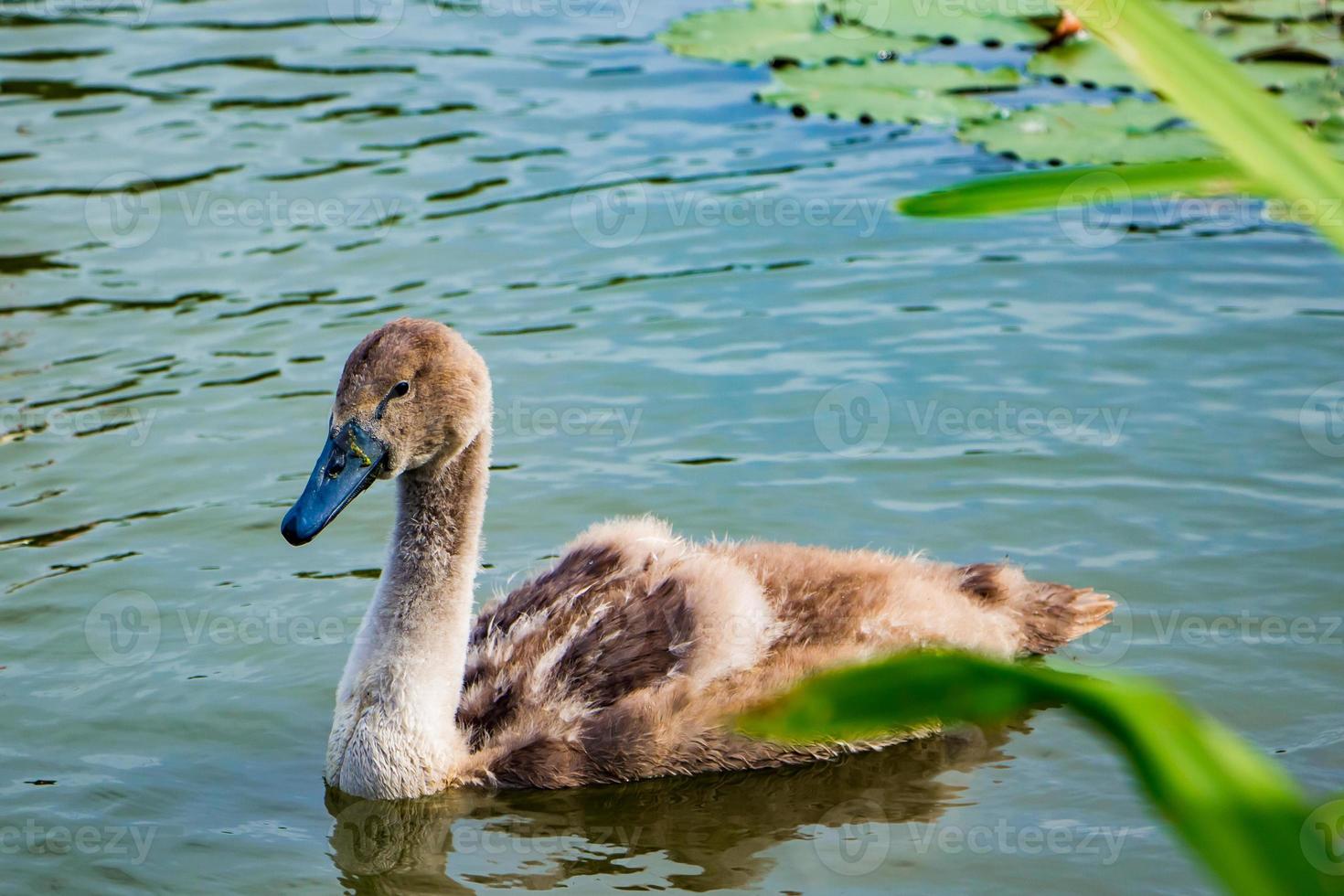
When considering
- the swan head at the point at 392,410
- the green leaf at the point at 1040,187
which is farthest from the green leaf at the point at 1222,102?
the swan head at the point at 392,410

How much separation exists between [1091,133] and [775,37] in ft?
10.5

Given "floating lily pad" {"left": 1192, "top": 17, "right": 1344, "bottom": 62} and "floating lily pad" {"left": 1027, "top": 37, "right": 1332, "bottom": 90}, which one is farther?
"floating lily pad" {"left": 1192, "top": 17, "right": 1344, "bottom": 62}

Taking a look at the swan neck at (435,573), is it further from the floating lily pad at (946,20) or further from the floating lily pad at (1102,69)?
the floating lily pad at (946,20)

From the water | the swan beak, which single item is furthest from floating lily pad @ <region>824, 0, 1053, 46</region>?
the swan beak

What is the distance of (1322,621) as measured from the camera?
5.88 metres

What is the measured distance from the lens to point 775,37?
12383 mm

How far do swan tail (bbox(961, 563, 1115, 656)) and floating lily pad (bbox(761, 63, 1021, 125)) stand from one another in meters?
5.60

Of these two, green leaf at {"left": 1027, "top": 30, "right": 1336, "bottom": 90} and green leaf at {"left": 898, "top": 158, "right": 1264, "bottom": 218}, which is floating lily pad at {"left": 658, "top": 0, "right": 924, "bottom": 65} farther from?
green leaf at {"left": 898, "top": 158, "right": 1264, "bottom": 218}

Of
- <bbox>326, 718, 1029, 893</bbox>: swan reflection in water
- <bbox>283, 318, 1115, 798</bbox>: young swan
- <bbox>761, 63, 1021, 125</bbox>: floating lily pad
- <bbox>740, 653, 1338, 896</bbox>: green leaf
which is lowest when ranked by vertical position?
<bbox>326, 718, 1029, 893</bbox>: swan reflection in water

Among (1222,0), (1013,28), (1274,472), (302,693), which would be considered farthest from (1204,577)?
(1222,0)

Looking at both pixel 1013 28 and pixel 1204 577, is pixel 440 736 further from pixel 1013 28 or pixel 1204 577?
pixel 1013 28

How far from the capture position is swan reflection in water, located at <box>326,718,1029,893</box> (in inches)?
Result: 188

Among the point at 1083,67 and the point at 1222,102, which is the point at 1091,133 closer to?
the point at 1083,67

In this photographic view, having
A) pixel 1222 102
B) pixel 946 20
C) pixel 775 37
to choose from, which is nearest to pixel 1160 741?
pixel 1222 102
